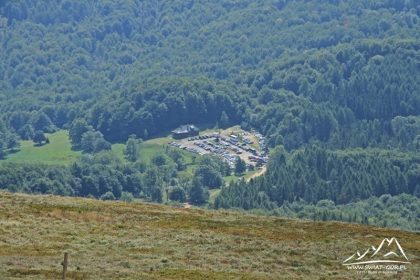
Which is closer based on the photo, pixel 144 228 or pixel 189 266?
pixel 189 266

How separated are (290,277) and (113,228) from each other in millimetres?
24139

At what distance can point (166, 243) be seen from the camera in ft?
323

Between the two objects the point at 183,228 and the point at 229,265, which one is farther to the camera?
the point at 183,228

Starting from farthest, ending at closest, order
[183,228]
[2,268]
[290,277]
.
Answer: [183,228], [290,277], [2,268]

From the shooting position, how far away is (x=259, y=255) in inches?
3757

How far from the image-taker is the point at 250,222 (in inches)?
4535

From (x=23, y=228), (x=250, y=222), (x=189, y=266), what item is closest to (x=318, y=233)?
(x=250, y=222)

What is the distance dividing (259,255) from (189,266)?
9.18m

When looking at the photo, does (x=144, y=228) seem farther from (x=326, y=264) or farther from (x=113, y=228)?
(x=326, y=264)

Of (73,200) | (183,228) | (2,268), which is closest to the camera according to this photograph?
(2,268)

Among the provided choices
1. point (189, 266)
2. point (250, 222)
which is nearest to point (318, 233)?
point (250, 222)

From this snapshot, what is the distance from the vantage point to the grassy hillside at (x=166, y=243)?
86325 mm

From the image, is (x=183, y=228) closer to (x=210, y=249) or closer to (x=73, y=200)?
(x=210, y=249)

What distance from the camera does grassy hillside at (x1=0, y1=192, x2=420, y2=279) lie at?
86.3m
